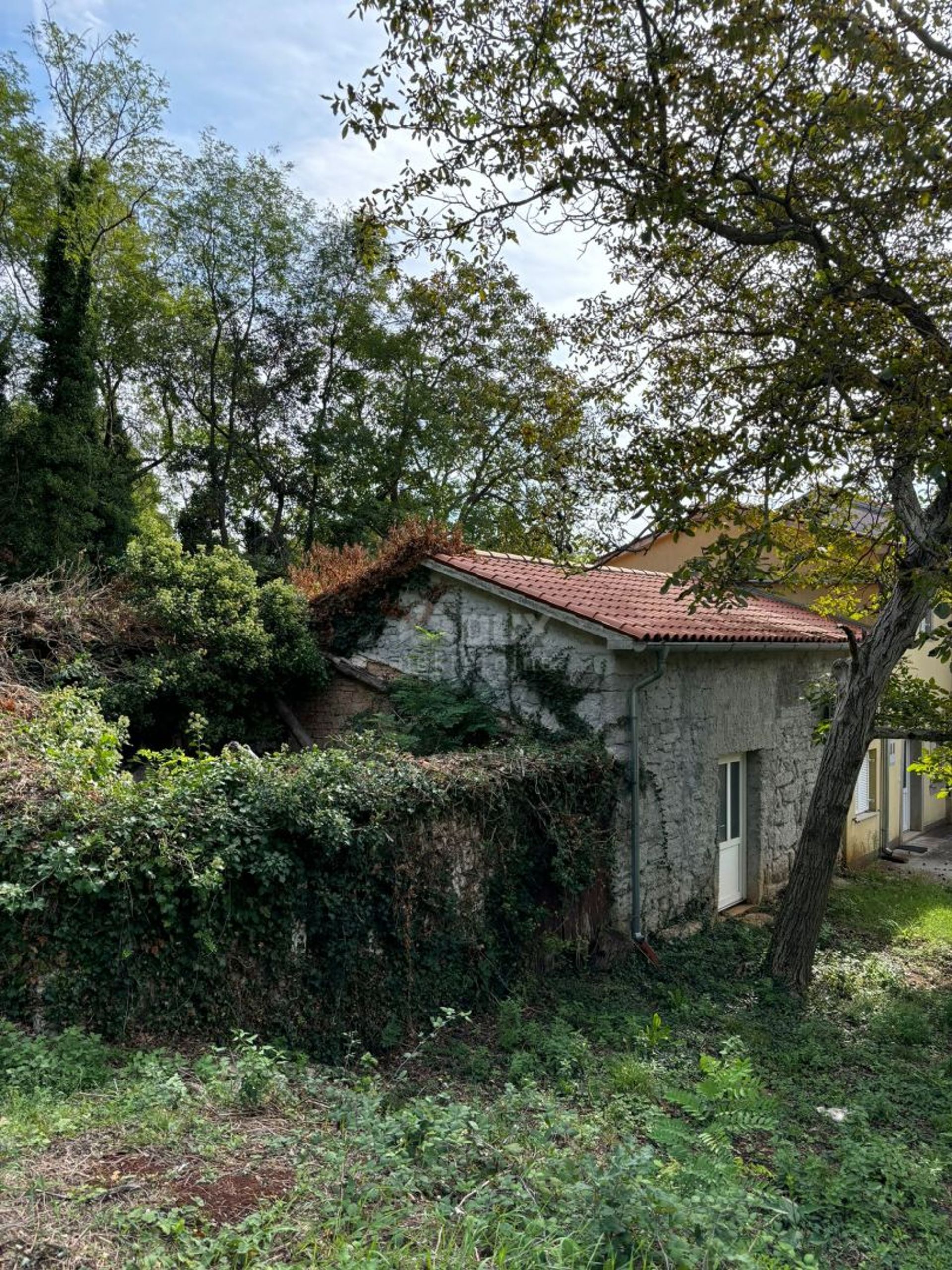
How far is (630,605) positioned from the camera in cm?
1067

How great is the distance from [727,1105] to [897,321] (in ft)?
20.4

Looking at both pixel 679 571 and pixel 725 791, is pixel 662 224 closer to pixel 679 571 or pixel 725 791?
pixel 679 571

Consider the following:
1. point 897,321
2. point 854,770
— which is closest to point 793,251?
point 897,321

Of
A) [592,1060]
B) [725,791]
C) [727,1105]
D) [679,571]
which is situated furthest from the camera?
[725,791]

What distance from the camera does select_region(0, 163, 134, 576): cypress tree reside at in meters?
15.8

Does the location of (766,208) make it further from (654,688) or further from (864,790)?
(864,790)

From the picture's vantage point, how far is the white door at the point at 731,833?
11.5 meters

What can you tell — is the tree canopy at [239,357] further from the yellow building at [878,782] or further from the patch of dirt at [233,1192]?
the patch of dirt at [233,1192]

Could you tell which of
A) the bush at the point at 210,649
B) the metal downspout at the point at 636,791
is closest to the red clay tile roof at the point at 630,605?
the metal downspout at the point at 636,791

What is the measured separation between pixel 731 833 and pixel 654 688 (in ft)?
10.6

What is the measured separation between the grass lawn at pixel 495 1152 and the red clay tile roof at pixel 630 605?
4061 millimetres

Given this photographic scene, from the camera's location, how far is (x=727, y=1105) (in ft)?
17.4

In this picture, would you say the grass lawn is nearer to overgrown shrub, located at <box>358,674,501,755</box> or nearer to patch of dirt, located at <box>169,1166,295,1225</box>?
patch of dirt, located at <box>169,1166,295,1225</box>

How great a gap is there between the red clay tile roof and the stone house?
0.03 metres
